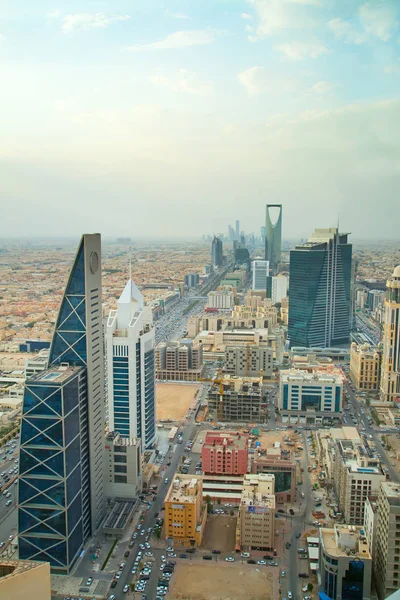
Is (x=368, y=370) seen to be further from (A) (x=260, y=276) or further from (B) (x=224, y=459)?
(A) (x=260, y=276)

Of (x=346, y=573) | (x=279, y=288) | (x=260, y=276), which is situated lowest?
(x=346, y=573)

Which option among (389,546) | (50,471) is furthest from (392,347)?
(50,471)

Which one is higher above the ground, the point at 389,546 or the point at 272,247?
the point at 272,247

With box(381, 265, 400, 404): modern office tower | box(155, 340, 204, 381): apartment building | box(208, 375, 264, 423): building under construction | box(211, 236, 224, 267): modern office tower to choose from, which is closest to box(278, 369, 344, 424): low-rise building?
box(208, 375, 264, 423): building under construction

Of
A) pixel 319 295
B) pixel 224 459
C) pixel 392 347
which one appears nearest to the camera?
pixel 224 459

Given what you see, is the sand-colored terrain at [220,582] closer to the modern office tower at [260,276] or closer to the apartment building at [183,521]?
the apartment building at [183,521]

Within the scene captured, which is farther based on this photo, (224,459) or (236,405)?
(236,405)

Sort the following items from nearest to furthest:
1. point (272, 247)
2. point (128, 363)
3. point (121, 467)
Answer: point (121, 467) < point (128, 363) < point (272, 247)
